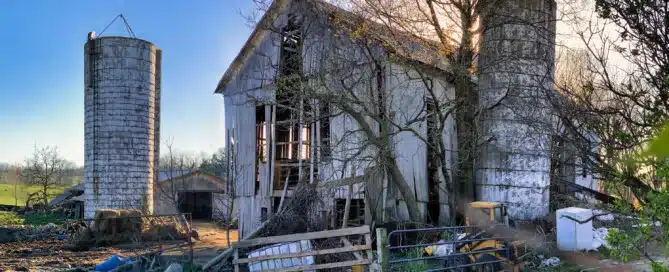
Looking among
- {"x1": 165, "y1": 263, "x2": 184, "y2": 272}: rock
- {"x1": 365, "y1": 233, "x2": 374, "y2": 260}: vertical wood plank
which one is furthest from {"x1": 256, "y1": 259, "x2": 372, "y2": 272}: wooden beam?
{"x1": 165, "y1": 263, "x2": 184, "y2": 272}: rock

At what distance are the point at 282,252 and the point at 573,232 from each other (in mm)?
6368

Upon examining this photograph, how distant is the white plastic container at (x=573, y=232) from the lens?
11.2m

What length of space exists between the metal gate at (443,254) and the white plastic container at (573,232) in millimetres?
2207

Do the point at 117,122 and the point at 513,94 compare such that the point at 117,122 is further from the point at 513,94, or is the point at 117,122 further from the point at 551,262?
the point at 551,262

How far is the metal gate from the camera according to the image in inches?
343

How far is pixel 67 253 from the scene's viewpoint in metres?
16.9

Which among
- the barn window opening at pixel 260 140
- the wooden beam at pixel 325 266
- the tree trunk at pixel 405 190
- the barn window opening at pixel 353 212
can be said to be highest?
the barn window opening at pixel 260 140

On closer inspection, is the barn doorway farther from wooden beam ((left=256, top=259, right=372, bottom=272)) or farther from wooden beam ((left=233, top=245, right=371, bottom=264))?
wooden beam ((left=256, top=259, right=372, bottom=272))

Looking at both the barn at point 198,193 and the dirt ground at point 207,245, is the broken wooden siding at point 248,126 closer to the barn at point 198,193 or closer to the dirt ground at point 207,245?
the dirt ground at point 207,245

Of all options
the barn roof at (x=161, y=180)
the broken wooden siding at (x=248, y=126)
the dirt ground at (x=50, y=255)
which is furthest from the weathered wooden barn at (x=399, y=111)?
the barn roof at (x=161, y=180)

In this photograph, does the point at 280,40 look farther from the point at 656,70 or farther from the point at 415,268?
the point at 656,70

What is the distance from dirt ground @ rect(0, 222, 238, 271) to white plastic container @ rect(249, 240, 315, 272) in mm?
2768

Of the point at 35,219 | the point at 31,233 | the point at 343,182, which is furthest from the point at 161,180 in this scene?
the point at 343,182

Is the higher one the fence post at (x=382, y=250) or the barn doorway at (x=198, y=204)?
the fence post at (x=382, y=250)
